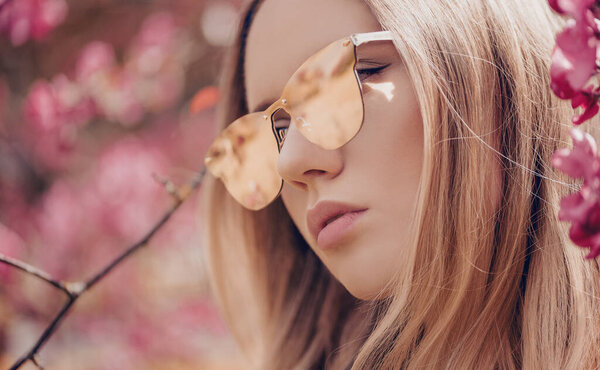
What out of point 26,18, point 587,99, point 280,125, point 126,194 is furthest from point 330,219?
point 126,194

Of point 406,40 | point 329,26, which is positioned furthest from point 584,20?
point 329,26

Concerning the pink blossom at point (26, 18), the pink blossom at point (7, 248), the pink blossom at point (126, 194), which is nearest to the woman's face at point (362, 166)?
the pink blossom at point (26, 18)

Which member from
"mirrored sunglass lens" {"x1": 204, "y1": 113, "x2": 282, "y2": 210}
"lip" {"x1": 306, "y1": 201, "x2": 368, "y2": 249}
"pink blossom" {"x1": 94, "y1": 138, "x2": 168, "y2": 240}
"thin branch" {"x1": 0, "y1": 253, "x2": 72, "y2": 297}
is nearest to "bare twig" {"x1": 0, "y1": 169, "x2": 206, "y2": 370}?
"thin branch" {"x1": 0, "y1": 253, "x2": 72, "y2": 297}

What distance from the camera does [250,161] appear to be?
1.14 metres

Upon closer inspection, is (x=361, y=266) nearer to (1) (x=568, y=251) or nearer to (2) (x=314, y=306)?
(1) (x=568, y=251)

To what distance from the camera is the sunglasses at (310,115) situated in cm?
91

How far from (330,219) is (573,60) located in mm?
512

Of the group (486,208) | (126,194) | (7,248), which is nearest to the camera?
(486,208)

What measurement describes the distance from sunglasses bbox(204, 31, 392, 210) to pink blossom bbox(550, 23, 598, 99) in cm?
36

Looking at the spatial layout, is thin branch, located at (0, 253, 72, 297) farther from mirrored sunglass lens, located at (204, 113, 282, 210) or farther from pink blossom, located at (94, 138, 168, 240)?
pink blossom, located at (94, 138, 168, 240)

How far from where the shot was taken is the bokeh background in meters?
2.48

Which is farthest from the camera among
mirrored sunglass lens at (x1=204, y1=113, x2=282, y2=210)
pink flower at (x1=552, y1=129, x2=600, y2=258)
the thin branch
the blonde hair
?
mirrored sunglass lens at (x1=204, y1=113, x2=282, y2=210)

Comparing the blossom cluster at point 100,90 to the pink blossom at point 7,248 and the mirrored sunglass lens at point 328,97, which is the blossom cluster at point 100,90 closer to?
the pink blossom at point 7,248

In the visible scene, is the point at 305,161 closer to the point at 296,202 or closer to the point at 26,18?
the point at 296,202
